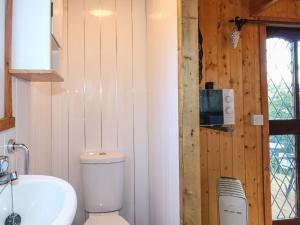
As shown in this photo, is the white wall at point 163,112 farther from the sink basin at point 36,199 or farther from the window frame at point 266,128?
the window frame at point 266,128

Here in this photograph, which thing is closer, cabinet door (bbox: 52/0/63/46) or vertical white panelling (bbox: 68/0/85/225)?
cabinet door (bbox: 52/0/63/46)

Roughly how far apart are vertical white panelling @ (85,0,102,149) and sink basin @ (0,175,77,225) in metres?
1.36

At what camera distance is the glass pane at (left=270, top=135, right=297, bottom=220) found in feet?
8.39

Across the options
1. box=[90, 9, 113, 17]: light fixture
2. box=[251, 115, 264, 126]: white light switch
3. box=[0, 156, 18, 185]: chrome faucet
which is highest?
box=[90, 9, 113, 17]: light fixture

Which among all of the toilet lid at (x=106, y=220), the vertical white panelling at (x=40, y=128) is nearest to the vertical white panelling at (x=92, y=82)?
the vertical white panelling at (x=40, y=128)

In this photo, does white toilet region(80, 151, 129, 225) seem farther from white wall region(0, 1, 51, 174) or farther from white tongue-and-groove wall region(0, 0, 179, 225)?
white wall region(0, 1, 51, 174)

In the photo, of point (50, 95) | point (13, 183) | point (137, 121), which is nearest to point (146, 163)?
point (137, 121)

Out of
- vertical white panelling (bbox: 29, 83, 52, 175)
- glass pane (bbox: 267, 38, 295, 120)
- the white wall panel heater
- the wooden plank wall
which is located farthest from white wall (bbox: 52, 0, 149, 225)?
glass pane (bbox: 267, 38, 295, 120)

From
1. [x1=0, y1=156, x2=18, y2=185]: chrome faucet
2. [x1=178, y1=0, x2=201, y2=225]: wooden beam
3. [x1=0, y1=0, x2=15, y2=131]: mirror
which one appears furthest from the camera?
[x1=178, y1=0, x2=201, y2=225]: wooden beam

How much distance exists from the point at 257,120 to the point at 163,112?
3.28 feet

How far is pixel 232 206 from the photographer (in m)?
1.78

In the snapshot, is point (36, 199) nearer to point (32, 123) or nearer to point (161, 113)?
point (32, 123)

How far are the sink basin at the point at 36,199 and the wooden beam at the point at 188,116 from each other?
74 centimetres

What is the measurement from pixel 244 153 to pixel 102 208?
4.33ft
